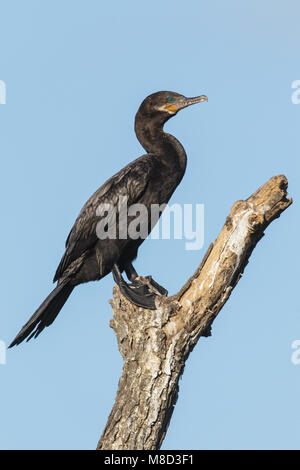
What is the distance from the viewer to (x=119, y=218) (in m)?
7.43

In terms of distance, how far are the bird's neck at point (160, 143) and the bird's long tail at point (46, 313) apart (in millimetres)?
1482

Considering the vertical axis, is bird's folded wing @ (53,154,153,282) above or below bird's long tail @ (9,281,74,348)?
above

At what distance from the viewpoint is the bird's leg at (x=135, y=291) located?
253 inches

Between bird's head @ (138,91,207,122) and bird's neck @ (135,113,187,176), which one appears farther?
bird's head @ (138,91,207,122)

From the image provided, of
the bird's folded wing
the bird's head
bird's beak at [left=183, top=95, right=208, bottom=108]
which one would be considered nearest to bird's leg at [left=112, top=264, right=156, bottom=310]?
the bird's folded wing

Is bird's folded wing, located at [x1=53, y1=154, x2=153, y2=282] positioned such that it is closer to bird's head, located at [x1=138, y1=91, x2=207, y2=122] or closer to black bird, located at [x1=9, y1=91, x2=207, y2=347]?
black bird, located at [x1=9, y1=91, x2=207, y2=347]

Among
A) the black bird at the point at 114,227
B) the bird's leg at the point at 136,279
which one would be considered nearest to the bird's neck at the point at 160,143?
the black bird at the point at 114,227

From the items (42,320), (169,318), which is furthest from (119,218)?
(169,318)

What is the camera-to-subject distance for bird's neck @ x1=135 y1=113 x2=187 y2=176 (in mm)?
7633

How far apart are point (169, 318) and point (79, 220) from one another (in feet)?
6.18

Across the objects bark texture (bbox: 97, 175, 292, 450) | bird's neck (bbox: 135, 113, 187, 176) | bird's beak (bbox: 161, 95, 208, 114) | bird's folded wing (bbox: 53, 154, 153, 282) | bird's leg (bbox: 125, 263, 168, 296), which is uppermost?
bird's beak (bbox: 161, 95, 208, 114)

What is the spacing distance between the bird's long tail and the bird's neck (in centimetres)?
148

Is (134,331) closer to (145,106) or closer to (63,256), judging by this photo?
(63,256)
